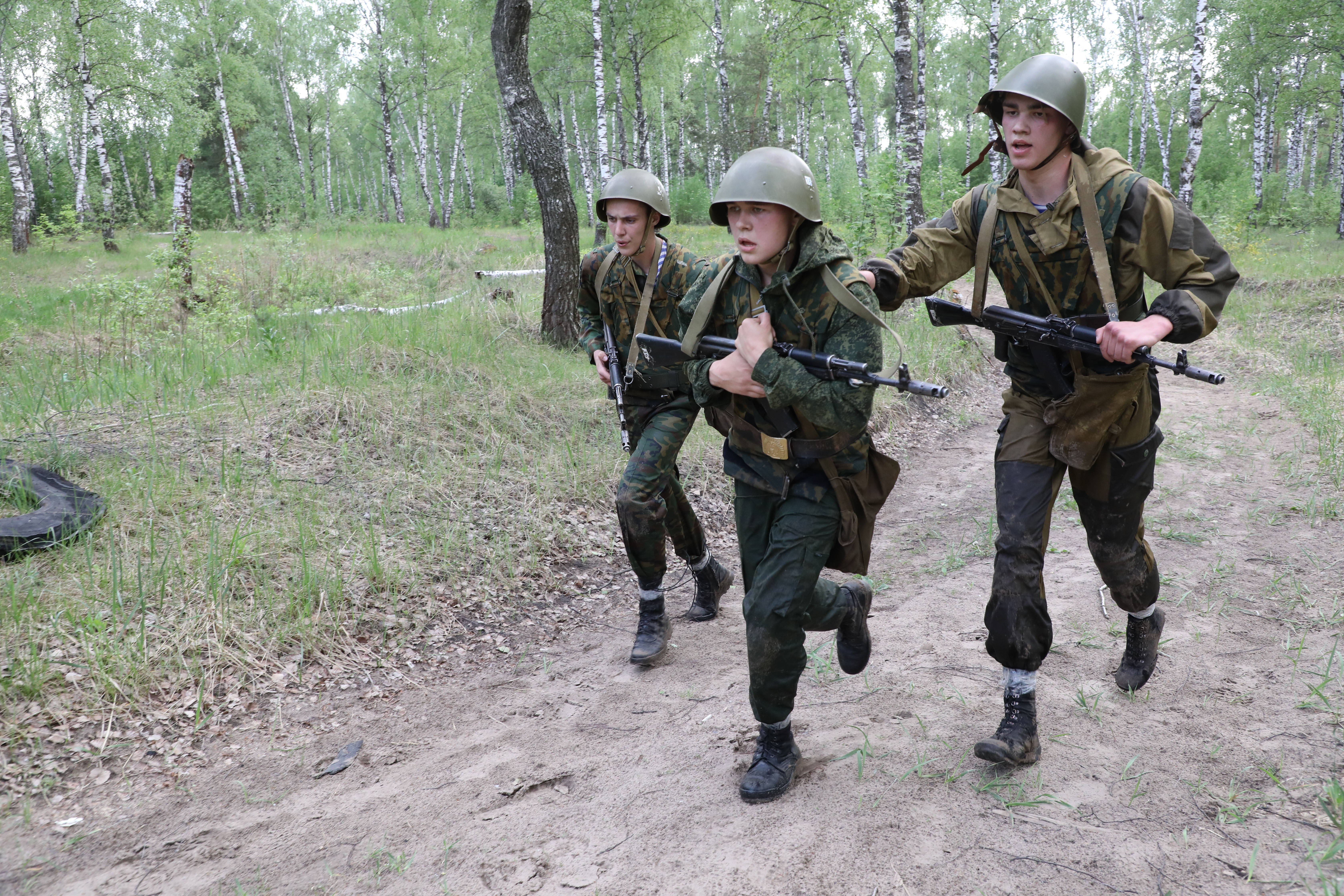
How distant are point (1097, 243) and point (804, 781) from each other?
221cm

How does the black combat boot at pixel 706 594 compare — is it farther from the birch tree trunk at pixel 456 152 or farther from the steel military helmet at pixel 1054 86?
the birch tree trunk at pixel 456 152

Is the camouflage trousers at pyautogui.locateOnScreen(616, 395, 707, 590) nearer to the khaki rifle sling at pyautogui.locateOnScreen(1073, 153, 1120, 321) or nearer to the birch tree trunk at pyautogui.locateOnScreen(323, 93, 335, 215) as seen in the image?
the khaki rifle sling at pyautogui.locateOnScreen(1073, 153, 1120, 321)

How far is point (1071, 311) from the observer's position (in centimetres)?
308

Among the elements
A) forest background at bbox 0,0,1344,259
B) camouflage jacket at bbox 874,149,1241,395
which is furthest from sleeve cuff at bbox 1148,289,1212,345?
forest background at bbox 0,0,1344,259

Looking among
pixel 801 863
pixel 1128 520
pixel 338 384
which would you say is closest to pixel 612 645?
pixel 801 863

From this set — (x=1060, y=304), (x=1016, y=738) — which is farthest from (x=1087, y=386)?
(x=1016, y=738)

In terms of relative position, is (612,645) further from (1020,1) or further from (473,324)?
(1020,1)

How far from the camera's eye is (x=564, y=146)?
3188 cm

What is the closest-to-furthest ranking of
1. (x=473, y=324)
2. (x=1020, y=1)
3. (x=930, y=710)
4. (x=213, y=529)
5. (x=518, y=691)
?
1. (x=930, y=710)
2. (x=518, y=691)
3. (x=213, y=529)
4. (x=473, y=324)
5. (x=1020, y=1)

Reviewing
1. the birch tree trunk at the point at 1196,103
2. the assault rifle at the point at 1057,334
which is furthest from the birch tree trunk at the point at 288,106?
the assault rifle at the point at 1057,334

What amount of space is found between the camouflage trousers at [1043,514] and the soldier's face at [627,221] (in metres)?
2.03

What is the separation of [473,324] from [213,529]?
4455 mm

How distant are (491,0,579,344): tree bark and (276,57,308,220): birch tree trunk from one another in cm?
2598

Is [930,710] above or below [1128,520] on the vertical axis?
below
